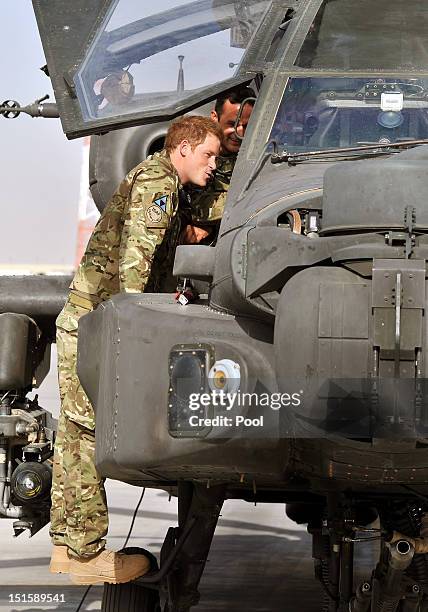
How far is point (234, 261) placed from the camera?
4.59 metres

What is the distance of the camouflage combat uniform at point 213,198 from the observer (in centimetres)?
613

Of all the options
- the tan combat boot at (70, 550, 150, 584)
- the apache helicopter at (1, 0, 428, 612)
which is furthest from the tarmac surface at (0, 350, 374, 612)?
the tan combat boot at (70, 550, 150, 584)

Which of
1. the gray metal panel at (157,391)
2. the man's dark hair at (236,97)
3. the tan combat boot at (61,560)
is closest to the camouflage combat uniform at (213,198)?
the man's dark hair at (236,97)

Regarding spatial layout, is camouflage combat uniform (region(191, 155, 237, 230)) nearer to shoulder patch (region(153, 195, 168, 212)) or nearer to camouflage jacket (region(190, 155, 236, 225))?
camouflage jacket (region(190, 155, 236, 225))

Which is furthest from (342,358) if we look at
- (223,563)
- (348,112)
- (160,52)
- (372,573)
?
(223,563)

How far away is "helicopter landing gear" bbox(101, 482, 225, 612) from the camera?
577cm

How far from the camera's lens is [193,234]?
6164mm

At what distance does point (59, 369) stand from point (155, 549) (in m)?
3.92

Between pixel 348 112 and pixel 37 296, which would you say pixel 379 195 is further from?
pixel 37 296

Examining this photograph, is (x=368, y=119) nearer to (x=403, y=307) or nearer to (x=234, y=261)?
(x=234, y=261)

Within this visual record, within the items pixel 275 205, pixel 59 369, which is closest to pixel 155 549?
pixel 59 369

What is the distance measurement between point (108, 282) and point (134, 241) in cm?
63

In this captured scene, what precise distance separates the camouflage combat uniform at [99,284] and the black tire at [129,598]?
699 millimetres

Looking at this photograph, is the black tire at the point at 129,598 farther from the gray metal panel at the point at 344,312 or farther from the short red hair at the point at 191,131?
the gray metal panel at the point at 344,312
